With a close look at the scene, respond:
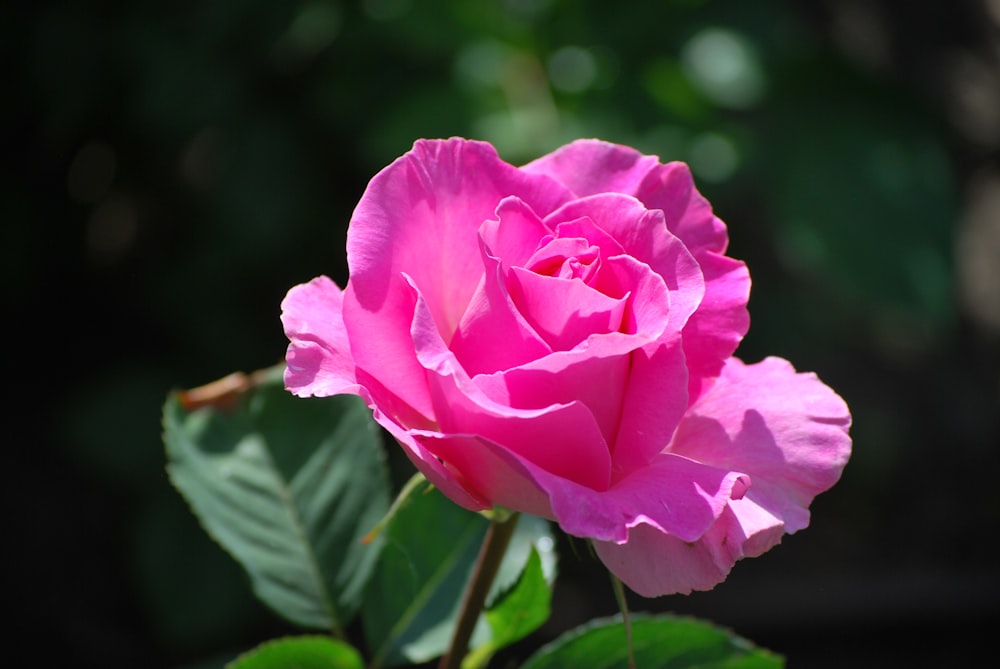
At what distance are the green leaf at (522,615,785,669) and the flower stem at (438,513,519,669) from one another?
0.08 meters

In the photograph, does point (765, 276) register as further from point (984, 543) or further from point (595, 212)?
point (595, 212)

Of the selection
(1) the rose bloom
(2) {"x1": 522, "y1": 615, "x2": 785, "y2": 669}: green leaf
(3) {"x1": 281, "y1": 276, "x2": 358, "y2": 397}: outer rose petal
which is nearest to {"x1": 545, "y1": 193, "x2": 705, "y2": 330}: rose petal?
(1) the rose bloom

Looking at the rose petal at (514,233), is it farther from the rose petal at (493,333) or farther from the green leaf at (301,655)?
the green leaf at (301,655)

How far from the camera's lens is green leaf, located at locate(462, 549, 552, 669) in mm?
566

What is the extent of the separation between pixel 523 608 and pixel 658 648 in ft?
0.28

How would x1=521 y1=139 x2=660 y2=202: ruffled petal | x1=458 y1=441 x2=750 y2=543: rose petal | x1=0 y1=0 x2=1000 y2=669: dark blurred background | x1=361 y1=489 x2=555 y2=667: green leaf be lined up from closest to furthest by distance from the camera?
x1=458 y1=441 x2=750 y2=543: rose petal < x1=521 y1=139 x2=660 y2=202: ruffled petal < x1=361 y1=489 x2=555 y2=667: green leaf < x1=0 y1=0 x2=1000 y2=669: dark blurred background

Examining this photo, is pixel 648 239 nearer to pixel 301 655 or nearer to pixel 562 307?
pixel 562 307

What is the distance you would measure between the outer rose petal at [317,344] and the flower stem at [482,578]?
0.10m

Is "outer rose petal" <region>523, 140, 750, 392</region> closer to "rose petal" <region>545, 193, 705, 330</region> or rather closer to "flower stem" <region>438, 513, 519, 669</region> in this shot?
"rose petal" <region>545, 193, 705, 330</region>

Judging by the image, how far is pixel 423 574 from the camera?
68 centimetres

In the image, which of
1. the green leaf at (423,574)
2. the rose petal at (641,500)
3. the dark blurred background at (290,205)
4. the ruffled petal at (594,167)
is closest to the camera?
the rose petal at (641,500)

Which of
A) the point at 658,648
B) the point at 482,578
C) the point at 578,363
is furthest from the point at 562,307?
the point at 658,648

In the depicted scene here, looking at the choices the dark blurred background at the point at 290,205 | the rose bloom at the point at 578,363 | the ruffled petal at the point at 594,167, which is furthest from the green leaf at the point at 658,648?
the dark blurred background at the point at 290,205

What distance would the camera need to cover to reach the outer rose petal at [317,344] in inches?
17.6
